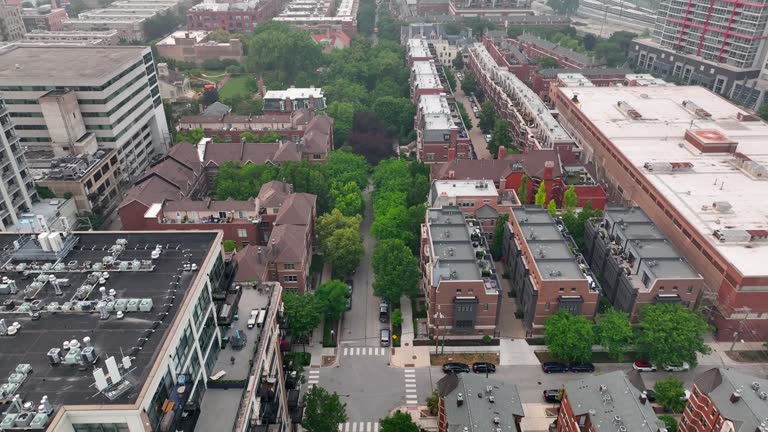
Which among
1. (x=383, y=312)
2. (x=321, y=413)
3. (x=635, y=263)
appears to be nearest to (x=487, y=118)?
(x=635, y=263)

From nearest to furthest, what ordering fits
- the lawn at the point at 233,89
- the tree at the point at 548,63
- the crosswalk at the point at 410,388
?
the crosswalk at the point at 410,388 < the tree at the point at 548,63 < the lawn at the point at 233,89

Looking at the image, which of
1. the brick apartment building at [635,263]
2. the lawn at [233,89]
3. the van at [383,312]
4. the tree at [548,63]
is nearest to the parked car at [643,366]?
the brick apartment building at [635,263]

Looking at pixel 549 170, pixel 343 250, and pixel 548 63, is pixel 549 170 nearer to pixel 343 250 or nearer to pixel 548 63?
pixel 343 250

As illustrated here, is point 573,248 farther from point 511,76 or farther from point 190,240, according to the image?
point 511,76

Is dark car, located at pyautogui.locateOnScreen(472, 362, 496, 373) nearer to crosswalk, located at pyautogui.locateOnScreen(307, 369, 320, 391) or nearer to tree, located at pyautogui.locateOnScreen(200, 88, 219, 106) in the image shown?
crosswalk, located at pyautogui.locateOnScreen(307, 369, 320, 391)

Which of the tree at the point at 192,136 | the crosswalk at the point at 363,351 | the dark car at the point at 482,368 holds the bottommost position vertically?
the crosswalk at the point at 363,351

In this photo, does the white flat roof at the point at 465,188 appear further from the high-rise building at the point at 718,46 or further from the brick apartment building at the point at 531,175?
the high-rise building at the point at 718,46
